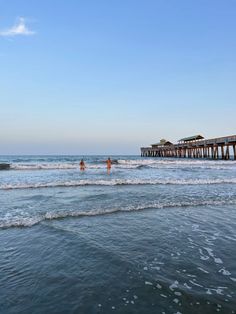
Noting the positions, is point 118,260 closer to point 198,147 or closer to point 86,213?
point 86,213

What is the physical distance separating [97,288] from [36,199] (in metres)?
7.92

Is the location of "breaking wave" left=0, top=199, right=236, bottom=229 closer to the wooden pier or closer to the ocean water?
the ocean water

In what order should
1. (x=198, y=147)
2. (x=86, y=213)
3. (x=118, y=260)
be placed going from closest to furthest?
(x=118, y=260) → (x=86, y=213) → (x=198, y=147)

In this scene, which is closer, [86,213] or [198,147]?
[86,213]

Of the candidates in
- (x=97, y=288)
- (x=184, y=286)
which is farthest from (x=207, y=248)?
(x=97, y=288)

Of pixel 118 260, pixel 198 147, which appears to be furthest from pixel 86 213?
pixel 198 147

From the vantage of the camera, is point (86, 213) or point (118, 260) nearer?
point (118, 260)

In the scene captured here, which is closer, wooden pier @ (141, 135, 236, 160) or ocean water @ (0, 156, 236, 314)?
ocean water @ (0, 156, 236, 314)

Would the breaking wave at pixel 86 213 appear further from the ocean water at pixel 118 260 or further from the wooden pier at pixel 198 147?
the wooden pier at pixel 198 147

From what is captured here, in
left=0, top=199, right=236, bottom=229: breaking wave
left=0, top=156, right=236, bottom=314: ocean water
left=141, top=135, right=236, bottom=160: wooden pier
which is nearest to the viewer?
left=0, top=156, right=236, bottom=314: ocean water

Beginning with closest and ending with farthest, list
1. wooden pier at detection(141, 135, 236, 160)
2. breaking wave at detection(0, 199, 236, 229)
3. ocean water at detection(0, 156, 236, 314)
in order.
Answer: ocean water at detection(0, 156, 236, 314)
breaking wave at detection(0, 199, 236, 229)
wooden pier at detection(141, 135, 236, 160)

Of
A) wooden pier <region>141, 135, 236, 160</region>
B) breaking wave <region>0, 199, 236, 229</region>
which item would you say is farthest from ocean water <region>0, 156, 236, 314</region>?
wooden pier <region>141, 135, 236, 160</region>

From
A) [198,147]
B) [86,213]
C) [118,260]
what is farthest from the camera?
[198,147]

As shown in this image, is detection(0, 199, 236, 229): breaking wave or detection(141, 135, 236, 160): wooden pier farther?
detection(141, 135, 236, 160): wooden pier
